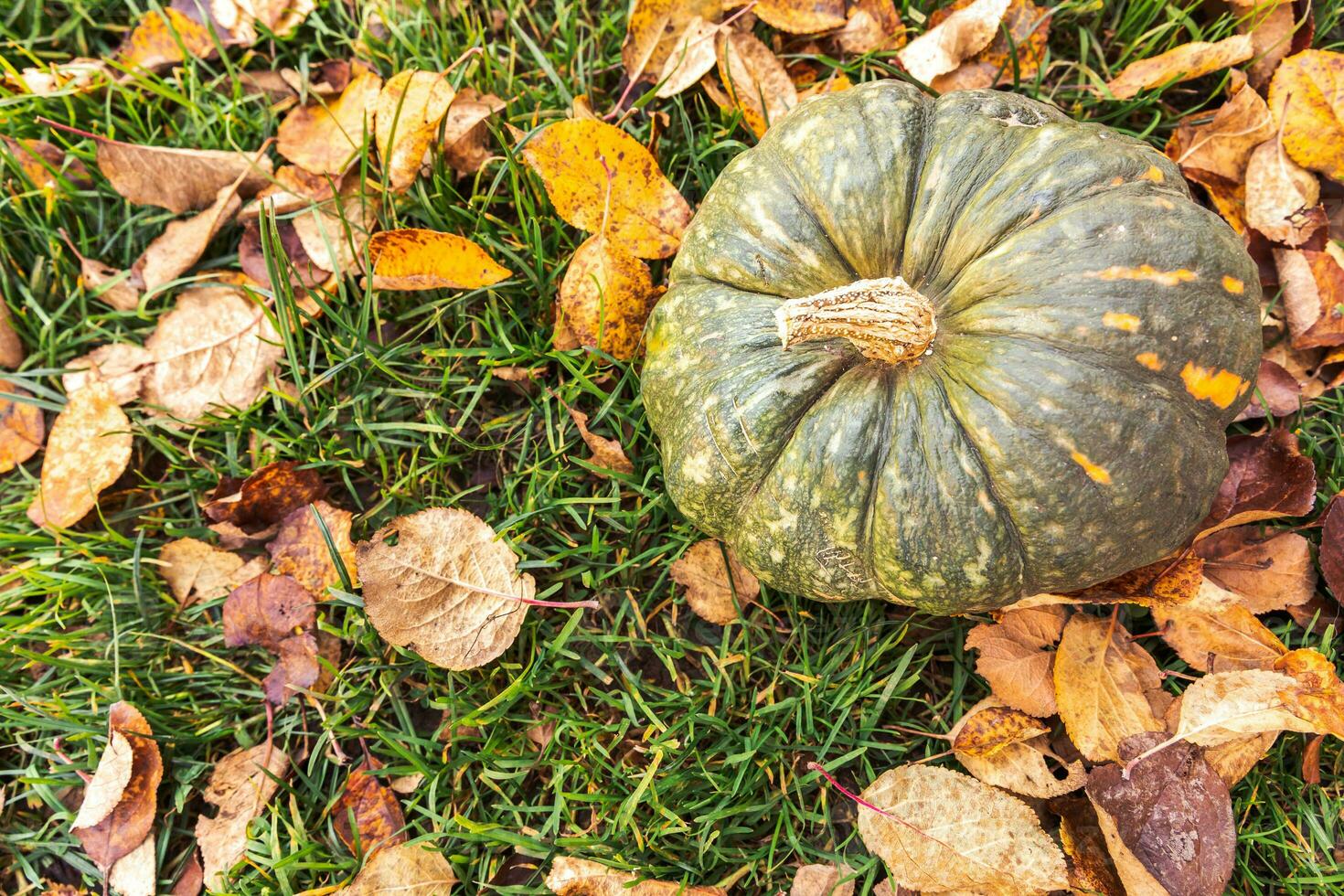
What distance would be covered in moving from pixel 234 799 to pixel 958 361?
2785 millimetres

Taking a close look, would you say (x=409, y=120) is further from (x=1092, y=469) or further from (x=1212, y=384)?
(x=1212, y=384)

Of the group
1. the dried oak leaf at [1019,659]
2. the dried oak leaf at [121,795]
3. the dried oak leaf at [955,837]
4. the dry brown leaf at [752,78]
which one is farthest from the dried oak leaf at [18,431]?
the dried oak leaf at [1019,659]

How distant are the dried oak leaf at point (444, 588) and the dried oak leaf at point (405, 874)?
24.7 inches

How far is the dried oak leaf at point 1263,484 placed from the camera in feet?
9.91

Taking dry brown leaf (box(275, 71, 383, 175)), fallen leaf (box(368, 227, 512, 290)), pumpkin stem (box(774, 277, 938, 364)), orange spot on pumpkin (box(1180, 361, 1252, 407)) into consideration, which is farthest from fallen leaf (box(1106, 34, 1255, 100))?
dry brown leaf (box(275, 71, 383, 175))

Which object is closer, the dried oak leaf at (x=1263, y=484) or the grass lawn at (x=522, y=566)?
the dried oak leaf at (x=1263, y=484)

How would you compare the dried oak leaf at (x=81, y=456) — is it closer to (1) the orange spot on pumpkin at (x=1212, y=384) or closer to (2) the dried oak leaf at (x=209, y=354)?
(2) the dried oak leaf at (x=209, y=354)

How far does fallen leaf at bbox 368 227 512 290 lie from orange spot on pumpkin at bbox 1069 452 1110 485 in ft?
6.59

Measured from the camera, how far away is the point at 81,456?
11.3 feet

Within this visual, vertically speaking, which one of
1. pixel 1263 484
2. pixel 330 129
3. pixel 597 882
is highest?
pixel 330 129

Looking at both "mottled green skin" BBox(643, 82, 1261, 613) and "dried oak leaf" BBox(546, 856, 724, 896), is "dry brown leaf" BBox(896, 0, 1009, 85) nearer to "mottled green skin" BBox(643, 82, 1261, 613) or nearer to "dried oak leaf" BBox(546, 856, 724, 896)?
"mottled green skin" BBox(643, 82, 1261, 613)

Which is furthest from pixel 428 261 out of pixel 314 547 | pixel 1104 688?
pixel 1104 688

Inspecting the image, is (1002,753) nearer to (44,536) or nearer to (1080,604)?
(1080,604)

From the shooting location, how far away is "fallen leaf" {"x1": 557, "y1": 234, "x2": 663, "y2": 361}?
325 centimetres
